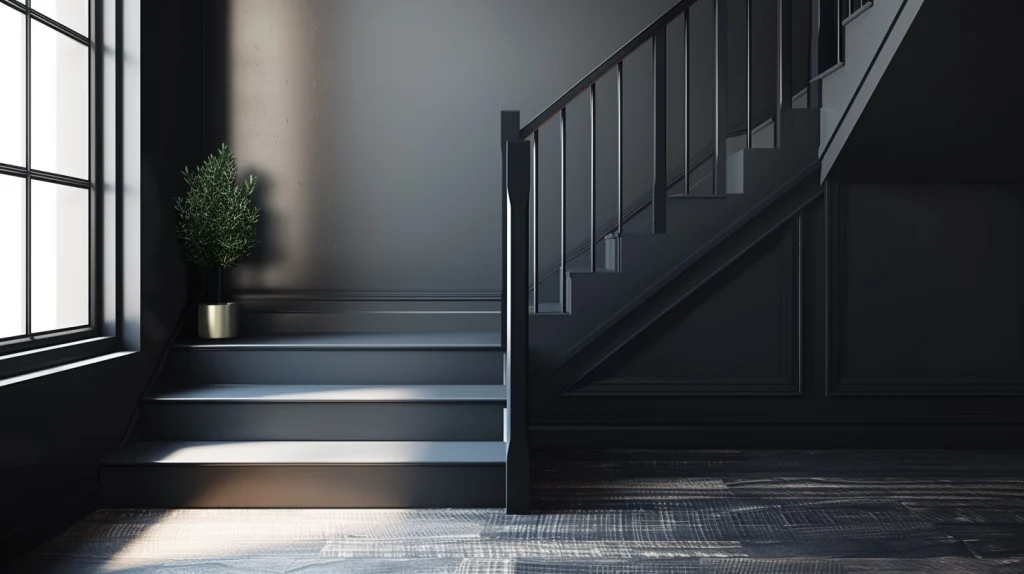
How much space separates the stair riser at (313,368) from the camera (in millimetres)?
3459

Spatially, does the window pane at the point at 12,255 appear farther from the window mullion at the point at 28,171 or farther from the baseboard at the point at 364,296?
the baseboard at the point at 364,296

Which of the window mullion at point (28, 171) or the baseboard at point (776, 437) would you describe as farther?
the baseboard at point (776, 437)

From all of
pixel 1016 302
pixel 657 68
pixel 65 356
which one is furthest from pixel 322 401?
pixel 1016 302

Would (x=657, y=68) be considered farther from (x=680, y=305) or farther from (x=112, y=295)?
(x=112, y=295)

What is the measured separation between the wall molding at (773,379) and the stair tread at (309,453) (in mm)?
775

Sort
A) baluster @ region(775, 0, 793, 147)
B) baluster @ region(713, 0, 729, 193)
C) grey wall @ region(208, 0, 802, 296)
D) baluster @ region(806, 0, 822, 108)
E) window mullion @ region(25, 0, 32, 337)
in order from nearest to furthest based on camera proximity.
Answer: window mullion @ region(25, 0, 32, 337) → baluster @ region(713, 0, 729, 193) → baluster @ region(775, 0, 793, 147) → baluster @ region(806, 0, 822, 108) → grey wall @ region(208, 0, 802, 296)

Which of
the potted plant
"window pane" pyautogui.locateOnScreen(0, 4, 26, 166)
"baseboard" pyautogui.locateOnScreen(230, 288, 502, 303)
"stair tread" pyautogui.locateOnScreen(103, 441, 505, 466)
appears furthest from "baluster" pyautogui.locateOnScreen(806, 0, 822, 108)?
"window pane" pyautogui.locateOnScreen(0, 4, 26, 166)

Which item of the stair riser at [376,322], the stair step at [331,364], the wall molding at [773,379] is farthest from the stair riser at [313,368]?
the stair riser at [376,322]

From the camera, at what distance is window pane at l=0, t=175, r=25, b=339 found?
2.56m

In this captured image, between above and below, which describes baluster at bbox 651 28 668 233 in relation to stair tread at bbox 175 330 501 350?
above

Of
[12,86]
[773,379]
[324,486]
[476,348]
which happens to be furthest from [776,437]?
[12,86]

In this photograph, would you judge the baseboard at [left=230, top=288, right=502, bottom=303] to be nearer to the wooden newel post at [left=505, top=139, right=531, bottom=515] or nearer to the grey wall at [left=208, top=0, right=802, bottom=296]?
the grey wall at [left=208, top=0, right=802, bottom=296]

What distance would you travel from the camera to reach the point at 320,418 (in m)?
3.14

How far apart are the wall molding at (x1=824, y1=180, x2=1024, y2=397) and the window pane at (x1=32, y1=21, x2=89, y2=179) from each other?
3.41 m
